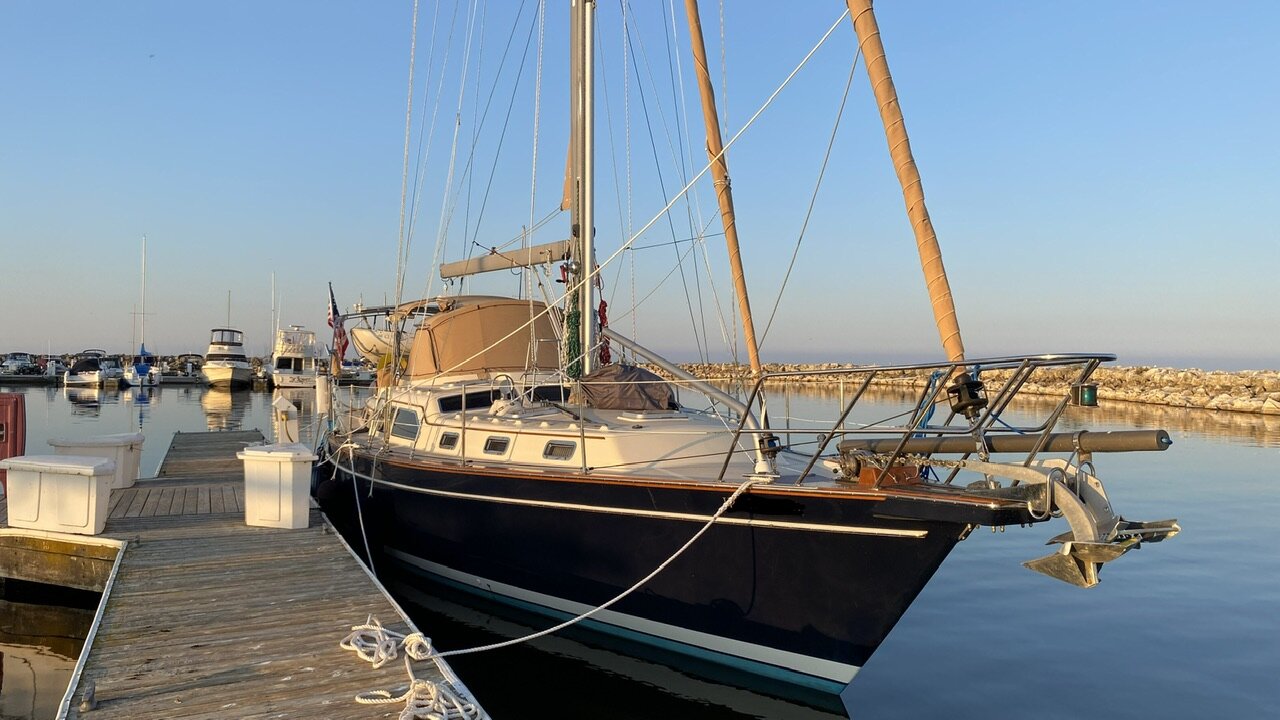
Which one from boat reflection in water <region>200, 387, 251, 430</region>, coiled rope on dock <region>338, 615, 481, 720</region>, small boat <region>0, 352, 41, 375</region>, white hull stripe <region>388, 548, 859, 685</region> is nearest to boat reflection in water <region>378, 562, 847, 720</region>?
white hull stripe <region>388, 548, 859, 685</region>

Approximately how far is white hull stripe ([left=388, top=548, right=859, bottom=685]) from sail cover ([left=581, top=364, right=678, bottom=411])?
7.56 feet

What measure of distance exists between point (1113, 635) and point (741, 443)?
4994mm

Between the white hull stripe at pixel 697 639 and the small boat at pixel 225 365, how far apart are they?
52.1 m

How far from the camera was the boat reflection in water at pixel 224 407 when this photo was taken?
3353cm

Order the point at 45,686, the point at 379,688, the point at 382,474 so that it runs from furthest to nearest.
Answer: the point at 382,474 → the point at 45,686 → the point at 379,688

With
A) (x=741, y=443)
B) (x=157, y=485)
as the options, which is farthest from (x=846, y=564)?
(x=157, y=485)

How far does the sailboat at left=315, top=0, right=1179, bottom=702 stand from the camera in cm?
573

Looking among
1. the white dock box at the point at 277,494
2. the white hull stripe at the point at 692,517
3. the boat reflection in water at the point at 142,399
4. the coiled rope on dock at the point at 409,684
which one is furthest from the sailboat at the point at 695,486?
the boat reflection in water at the point at 142,399

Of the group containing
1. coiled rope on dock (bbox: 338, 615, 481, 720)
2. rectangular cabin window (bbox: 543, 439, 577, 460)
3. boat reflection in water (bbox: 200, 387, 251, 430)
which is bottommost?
coiled rope on dock (bbox: 338, 615, 481, 720)

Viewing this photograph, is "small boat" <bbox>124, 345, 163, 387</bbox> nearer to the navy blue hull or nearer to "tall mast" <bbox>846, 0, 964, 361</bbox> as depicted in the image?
the navy blue hull

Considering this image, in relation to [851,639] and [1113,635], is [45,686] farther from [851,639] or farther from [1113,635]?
[1113,635]

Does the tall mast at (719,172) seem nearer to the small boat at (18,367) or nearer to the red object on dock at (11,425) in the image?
the red object on dock at (11,425)

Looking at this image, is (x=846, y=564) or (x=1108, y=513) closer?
(x=1108, y=513)

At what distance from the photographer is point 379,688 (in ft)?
17.3
